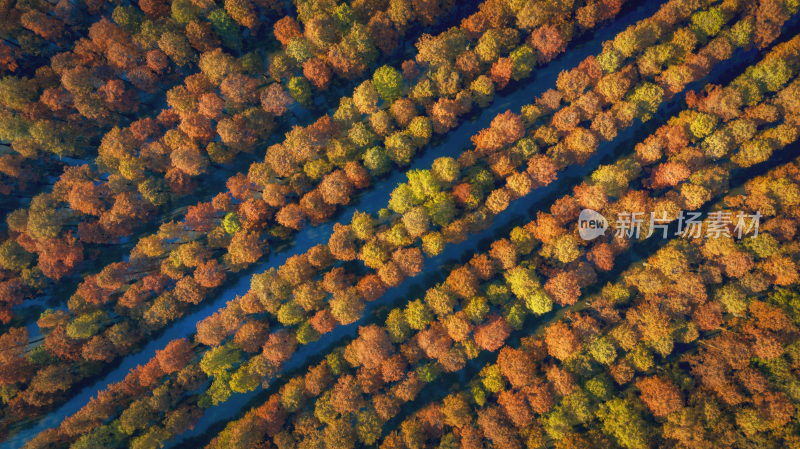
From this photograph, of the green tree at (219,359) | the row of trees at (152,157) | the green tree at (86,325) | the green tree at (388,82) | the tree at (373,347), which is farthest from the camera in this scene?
the row of trees at (152,157)

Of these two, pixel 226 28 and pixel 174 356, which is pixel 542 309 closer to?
pixel 174 356

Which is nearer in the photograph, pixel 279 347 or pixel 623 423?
pixel 623 423

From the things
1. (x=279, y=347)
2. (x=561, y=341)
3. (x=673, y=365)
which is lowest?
(x=673, y=365)

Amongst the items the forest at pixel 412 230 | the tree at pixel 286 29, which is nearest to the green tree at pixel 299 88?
the forest at pixel 412 230

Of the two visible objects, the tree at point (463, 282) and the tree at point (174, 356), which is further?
the tree at point (174, 356)

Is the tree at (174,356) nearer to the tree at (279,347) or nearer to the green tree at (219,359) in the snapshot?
the green tree at (219,359)

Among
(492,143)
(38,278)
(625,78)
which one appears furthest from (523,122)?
(38,278)

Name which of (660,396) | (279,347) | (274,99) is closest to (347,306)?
(279,347)

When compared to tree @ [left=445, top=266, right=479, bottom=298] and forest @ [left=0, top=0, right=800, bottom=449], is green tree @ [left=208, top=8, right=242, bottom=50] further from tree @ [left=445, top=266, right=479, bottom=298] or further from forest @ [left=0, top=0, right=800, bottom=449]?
tree @ [left=445, top=266, right=479, bottom=298]
